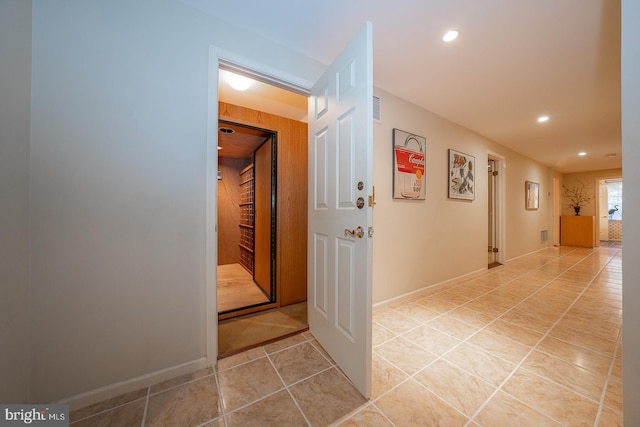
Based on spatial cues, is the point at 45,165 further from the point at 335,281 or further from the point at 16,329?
the point at 335,281

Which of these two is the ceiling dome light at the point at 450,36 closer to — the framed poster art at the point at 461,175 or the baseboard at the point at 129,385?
the framed poster art at the point at 461,175

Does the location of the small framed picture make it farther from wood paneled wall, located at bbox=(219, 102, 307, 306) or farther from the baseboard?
the baseboard

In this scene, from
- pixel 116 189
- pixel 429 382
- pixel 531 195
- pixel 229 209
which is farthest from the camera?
pixel 531 195

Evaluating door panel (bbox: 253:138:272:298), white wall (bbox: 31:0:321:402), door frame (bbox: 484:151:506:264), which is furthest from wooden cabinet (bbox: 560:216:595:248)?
white wall (bbox: 31:0:321:402)

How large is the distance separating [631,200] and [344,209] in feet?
A: 3.70

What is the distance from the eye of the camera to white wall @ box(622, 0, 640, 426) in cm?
78

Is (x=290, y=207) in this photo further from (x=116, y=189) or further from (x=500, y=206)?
(x=500, y=206)

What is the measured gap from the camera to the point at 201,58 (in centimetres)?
139

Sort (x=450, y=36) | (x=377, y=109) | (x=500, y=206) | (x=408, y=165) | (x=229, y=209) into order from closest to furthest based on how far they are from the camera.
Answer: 1. (x=450, y=36)
2. (x=377, y=109)
3. (x=408, y=165)
4. (x=500, y=206)
5. (x=229, y=209)

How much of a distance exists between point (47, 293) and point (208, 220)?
2.51 feet

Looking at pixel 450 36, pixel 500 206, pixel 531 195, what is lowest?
pixel 500 206

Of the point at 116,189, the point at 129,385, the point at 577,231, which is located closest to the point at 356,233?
the point at 116,189

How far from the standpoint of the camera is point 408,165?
2467 millimetres

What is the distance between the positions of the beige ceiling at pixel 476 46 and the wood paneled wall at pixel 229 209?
321 cm
